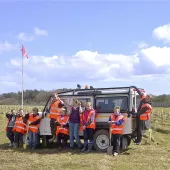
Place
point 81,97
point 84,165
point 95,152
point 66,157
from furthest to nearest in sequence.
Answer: point 81,97, point 95,152, point 66,157, point 84,165

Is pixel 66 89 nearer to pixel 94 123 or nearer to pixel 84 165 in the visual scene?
pixel 94 123

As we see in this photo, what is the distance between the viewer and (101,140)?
11.7 metres

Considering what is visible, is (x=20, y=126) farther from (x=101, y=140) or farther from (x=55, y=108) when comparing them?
(x=101, y=140)

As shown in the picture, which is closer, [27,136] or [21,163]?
[21,163]

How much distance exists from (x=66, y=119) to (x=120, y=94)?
7.23 feet

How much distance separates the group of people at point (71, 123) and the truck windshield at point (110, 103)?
1.01ft

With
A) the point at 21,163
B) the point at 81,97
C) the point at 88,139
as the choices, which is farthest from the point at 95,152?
the point at 21,163

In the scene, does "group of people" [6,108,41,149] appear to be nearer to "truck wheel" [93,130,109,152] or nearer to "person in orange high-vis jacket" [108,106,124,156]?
"truck wheel" [93,130,109,152]

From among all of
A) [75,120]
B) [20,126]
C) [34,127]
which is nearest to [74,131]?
[75,120]

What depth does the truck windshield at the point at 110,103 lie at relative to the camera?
11461 mm

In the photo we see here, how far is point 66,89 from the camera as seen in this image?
13.5 m

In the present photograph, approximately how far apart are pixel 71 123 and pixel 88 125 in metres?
0.73

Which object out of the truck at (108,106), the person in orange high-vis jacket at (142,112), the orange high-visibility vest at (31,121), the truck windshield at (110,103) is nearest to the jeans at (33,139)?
the orange high-visibility vest at (31,121)

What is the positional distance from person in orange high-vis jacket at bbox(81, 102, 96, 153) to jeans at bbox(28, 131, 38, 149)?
2.16 metres
